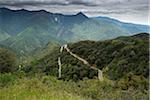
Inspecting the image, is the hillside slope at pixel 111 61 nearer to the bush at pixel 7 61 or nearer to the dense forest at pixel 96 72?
the dense forest at pixel 96 72

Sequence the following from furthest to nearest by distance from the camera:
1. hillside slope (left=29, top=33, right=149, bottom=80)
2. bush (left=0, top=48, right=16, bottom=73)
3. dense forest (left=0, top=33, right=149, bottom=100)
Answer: bush (left=0, top=48, right=16, bottom=73), hillside slope (left=29, top=33, right=149, bottom=80), dense forest (left=0, top=33, right=149, bottom=100)

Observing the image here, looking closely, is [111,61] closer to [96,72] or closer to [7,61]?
[96,72]

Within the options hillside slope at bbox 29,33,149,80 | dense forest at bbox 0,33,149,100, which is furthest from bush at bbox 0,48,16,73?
hillside slope at bbox 29,33,149,80

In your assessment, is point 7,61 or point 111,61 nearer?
point 7,61

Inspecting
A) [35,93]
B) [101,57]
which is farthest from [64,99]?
[101,57]

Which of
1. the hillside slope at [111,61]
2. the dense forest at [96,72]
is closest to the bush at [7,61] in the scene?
the dense forest at [96,72]

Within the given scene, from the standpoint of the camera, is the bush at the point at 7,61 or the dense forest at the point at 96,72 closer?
the dense forest at the point at 96,72

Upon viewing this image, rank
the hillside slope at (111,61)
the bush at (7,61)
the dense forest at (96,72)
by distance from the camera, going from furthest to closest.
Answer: the bush at (7,61), the hillside slope at (111,61), the dense forest at (96,72)

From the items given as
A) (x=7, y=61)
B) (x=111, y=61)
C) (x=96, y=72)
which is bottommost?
(x=96, y=72)

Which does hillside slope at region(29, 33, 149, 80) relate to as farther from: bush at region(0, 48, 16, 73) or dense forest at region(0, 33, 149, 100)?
bush at region(0, 48, 16, 73)

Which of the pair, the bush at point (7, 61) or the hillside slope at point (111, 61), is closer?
the hillside slope at point (111, 61)

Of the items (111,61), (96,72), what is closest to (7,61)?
(96,72)

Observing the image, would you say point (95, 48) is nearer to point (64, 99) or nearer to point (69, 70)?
point (69, 70)

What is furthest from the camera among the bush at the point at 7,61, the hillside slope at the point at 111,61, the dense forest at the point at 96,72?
the bush at the point at 7,61
